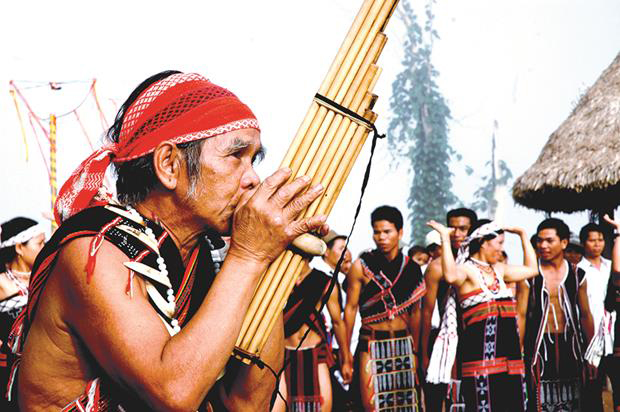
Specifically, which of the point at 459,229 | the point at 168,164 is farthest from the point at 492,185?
the point at 168,164

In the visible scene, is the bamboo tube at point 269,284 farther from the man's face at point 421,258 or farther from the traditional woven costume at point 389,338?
the man's face at point 421,258

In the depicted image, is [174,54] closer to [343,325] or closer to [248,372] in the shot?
[343,325]

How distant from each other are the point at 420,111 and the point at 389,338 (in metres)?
14.1

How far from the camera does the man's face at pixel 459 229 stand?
900 centimetres

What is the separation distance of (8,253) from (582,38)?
60.5 ft

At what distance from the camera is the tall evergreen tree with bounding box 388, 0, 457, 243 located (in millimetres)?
21250

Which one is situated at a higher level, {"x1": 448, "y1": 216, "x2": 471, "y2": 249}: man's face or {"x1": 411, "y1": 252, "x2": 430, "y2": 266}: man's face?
{"x1": 411, "y1": 252, "x2": 430, "y2": 266}: man's face

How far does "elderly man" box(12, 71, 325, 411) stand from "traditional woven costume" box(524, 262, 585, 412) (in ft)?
21.9

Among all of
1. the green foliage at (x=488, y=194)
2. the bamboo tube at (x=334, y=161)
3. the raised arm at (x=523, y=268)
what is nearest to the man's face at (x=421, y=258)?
the raised arm at (x=523, y=268)

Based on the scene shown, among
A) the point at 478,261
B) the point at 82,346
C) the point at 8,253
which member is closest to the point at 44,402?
the point at 82,346

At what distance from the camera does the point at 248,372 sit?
81.7 inches

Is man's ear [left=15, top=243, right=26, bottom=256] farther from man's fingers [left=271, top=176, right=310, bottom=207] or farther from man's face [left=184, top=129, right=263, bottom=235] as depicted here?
man's fingers [left=271, top=176, right=310, bottom=207]

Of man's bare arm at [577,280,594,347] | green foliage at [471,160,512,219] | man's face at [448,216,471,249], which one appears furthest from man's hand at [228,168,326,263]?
green foliage at [471,160,512,219]

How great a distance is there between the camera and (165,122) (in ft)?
6.20
